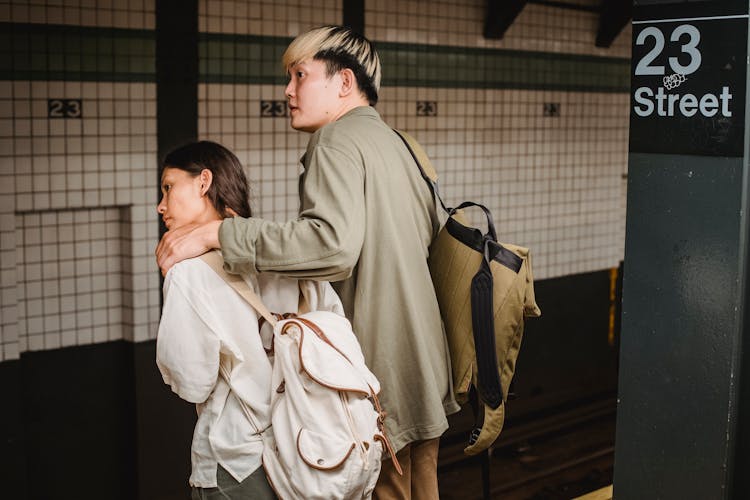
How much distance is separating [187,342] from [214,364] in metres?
0.09

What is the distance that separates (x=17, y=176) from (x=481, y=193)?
340 cm

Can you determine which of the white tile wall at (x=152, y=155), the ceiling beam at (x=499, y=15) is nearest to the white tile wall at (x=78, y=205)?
the white tile wall at (x=152, y=155)

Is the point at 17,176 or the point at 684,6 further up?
the point at 684,6

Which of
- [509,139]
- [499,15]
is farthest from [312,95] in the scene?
[509,139]

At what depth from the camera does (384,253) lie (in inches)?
115

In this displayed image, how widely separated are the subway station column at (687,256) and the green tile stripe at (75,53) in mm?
2868

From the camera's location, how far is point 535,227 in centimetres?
728

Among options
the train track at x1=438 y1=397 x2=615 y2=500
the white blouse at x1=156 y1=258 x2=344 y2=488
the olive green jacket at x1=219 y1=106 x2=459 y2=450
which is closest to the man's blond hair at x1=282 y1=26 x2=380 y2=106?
the olive green jacket at x1=219 y1=106 x2=459 y2=450

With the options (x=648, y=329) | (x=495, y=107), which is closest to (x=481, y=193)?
(x=495, y=107)

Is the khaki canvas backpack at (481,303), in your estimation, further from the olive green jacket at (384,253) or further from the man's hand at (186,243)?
the man's hand at (186,243)

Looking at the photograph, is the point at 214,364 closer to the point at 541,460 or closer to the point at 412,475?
the point at 412,475

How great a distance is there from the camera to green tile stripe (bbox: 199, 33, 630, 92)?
5293 millimetres

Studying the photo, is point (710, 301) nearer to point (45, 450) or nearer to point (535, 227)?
point (45, 450)

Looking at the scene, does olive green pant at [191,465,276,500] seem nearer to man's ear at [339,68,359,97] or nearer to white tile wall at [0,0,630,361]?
man's ear at [339,68,359,97]
